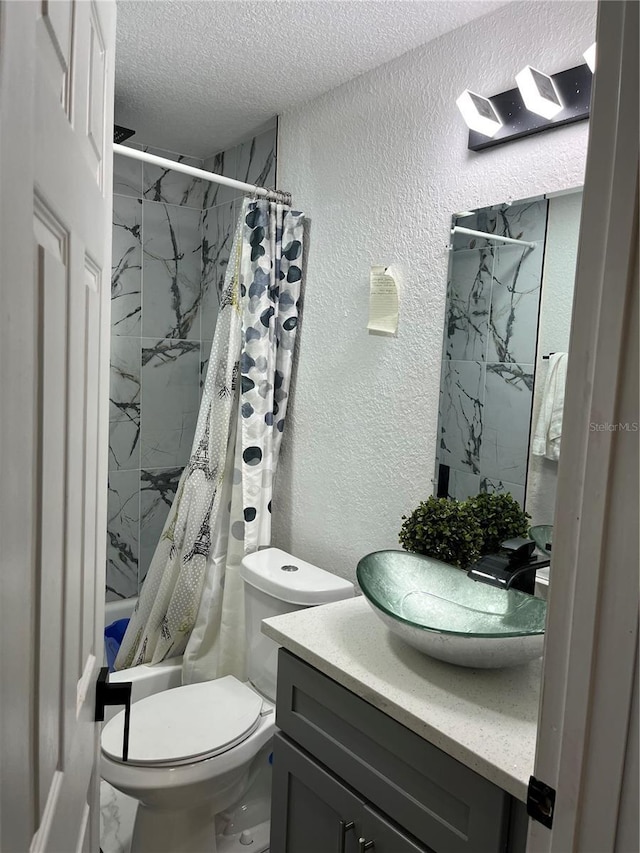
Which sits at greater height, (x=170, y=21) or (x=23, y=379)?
(x=170, y=21)

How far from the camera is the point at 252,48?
1934 millimetres

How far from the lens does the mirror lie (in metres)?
1.56

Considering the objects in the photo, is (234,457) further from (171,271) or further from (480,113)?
(480,113)

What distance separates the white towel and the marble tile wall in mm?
41

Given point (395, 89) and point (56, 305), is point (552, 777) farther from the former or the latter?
point (395, 89)

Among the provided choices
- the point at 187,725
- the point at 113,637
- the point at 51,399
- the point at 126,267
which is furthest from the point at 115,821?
the point at 126,267

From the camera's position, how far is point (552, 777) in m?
0.74

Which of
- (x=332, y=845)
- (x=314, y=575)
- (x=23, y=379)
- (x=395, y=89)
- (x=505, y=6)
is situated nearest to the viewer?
(x=23, y=379)

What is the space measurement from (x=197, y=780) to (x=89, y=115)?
1617mm

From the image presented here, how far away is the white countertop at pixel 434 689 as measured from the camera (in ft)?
3.51

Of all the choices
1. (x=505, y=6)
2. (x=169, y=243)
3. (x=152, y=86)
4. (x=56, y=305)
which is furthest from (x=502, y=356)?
(x=169, y=243)

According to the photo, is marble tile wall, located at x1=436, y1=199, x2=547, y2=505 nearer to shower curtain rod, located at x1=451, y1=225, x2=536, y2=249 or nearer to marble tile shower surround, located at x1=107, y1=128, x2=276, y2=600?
shower curtain rod, located at x1=451, y1=225, x2=536, y2=249

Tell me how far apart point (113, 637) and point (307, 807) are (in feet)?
5.51

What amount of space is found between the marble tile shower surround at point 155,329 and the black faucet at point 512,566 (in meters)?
1.98
